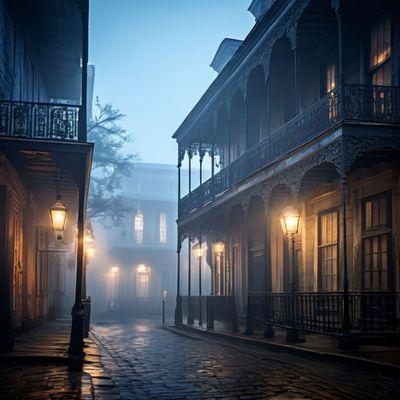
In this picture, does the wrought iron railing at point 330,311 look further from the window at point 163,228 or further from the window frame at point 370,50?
the window at point 163,228

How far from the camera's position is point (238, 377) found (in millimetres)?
9008

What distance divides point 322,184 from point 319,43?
3607 millimetres

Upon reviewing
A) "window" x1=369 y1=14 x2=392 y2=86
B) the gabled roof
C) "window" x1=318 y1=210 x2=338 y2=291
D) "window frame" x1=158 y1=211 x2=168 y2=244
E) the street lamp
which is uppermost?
the gabled roof

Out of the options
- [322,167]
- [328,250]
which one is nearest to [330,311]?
[328,250]

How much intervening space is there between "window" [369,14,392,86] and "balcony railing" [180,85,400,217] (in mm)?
433

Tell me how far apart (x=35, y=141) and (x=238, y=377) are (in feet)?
18.2

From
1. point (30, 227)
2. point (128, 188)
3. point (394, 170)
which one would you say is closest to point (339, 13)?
point (394, 170)

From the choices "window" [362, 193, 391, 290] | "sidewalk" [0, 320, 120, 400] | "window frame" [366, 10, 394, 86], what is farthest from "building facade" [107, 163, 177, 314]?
"sidewalk" [0, 320, 120, 400]

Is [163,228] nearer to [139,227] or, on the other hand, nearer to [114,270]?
[139,227]

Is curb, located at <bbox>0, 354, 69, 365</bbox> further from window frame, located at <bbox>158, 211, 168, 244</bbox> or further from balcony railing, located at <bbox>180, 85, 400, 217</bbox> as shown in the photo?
window frame, located at <bbox>158, 211, 168, 244</bbox>

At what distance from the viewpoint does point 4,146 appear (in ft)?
37.6

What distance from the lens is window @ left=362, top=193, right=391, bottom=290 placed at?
44.7 feet

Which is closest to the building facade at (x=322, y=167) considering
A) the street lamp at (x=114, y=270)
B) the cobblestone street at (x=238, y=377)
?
the cobblestone street at (x=238, y=377)

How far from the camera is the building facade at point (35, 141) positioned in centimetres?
1188
